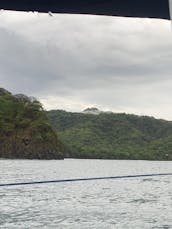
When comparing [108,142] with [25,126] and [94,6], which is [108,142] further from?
[94,6]

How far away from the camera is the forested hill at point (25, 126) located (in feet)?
556

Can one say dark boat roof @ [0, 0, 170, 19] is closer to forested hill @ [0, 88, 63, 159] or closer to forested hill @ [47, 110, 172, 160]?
forested hill @ [0, 88, 63, 159]

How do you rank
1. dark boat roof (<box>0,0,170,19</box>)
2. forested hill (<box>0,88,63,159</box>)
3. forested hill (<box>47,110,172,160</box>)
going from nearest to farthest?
dark boat roof (<box>0,0,170,19</box>) < forested hill (<box>0,88,63,159</box>) < forested hill (<box>47,110,172,160</box>)

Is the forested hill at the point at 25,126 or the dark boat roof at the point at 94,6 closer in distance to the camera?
the dark boat roof at the point at 94,6

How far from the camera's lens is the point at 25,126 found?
17062 centimetres

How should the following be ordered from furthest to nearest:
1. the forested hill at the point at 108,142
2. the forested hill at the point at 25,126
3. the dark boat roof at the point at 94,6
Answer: the forested hill at the point at 108,142 → the forested hill at the point at 25,126 → the dark boat roof at the point at 94,6

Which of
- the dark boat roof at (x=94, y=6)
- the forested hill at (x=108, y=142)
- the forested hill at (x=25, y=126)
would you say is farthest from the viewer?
the forested hill at (x=108, y=142)

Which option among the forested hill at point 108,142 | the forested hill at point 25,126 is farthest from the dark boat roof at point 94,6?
the forested hill at point 108,142

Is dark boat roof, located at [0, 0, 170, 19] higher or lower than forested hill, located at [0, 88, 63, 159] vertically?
lower

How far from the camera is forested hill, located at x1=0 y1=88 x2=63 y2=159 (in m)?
170

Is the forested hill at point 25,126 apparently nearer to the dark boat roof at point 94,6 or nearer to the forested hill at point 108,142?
the forested hill at point 108,142

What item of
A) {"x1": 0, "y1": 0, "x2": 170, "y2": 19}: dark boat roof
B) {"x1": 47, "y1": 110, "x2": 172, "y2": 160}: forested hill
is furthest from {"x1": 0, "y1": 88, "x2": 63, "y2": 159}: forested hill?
{"x1": 0, "y1": 0, "x2": 170, "y2": 19}: dark boat roof

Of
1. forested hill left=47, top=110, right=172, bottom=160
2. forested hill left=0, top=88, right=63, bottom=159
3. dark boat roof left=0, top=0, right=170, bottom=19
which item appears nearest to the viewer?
dark boat roof left=0, top=0, right=170, bottom=19

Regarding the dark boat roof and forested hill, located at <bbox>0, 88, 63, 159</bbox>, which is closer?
the dark boat roof
